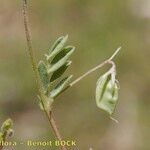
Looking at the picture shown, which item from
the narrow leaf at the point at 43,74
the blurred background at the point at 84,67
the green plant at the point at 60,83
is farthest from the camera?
the blurred background at the point at 84,67

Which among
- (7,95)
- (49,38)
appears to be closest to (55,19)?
(49,38)

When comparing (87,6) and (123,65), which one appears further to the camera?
(87,6)

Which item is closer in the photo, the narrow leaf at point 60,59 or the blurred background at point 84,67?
the narrow leaf at point 60,59

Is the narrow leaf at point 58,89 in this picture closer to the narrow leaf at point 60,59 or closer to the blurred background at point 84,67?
the narrow leaf at point 60,59

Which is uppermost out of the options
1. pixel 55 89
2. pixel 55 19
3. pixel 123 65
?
pixel 55 89

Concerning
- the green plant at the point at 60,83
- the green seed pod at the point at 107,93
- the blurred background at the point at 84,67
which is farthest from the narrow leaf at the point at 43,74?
the blurred background at the point at 84,67

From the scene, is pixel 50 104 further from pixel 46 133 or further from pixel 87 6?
pixel 87 6

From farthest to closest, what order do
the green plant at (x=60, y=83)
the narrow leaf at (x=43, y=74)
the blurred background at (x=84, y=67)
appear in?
the blurred background at (x=84, y=67)
the narrow leaf at (x=43, y=74)
the green plant at (x=60, y=83)

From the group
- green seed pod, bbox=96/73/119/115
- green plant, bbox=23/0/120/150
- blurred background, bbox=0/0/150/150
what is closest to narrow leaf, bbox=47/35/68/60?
green plant, bbox=23/0/120/150
